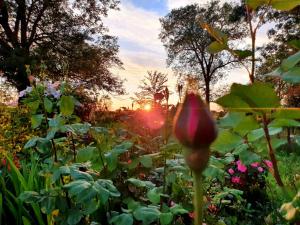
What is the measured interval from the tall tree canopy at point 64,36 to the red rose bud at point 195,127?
71.5 feet

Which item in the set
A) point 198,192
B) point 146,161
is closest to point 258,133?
point 198,192

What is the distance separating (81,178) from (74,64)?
2080 cm

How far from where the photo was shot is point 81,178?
166 cm

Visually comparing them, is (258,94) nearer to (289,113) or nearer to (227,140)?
(289,113)

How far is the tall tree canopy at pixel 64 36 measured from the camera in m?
22.4

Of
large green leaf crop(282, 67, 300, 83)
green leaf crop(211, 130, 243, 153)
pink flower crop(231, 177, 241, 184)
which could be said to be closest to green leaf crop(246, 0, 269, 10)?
large green leaf crop(282, 67, 300, 83)

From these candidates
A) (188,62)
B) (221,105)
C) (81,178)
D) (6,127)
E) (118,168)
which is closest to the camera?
(221,105)

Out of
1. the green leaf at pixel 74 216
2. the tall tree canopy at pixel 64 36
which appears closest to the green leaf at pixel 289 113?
the green leaf at pixel 74 216

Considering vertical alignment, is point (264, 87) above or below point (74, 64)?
below

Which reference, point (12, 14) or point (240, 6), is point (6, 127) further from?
point (240, 6)

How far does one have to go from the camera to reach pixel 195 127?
275mm

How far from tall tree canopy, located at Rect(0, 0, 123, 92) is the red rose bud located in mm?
21795

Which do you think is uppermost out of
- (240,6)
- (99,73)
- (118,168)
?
(240,6)

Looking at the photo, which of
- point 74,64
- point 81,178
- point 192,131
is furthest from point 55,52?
point 192,131
